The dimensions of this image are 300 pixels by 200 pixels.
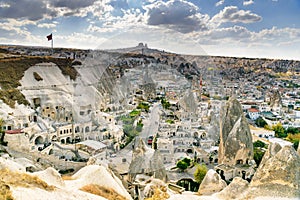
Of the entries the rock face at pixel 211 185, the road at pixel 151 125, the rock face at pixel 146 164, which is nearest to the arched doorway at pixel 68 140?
the road at pixel 151 125

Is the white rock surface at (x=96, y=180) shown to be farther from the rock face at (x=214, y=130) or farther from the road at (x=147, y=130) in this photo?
the rock face at (x=214, y=130)

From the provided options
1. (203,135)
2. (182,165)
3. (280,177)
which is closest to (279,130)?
(203,135)

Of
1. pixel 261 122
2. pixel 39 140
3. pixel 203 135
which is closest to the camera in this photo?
pixel 39 140

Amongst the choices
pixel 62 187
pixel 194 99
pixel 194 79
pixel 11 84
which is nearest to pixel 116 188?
pixel 62 187

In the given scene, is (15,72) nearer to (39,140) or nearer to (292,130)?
(39,140)

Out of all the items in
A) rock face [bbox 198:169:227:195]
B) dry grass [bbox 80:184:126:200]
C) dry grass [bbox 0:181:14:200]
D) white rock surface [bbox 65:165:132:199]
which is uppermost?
dry grass [bbox 0:181:14:200]

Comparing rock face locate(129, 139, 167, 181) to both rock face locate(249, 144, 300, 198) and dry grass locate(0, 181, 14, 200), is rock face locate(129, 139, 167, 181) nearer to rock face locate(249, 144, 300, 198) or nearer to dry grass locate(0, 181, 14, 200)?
rock face locate(249, 144, 300, 198)

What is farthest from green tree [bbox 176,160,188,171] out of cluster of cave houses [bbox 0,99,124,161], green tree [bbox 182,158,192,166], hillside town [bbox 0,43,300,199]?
cluster of cave houses [bbox 0,99,124,161]

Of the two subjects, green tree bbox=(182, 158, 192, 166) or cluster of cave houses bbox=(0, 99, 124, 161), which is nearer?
green tree bbox=(182, 158, 192, 166)
